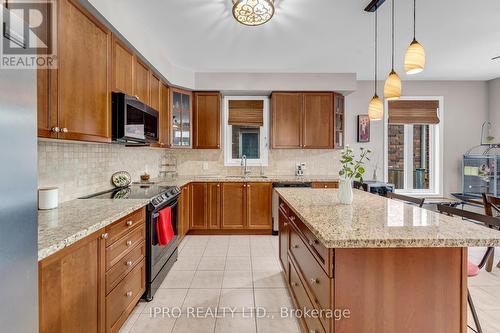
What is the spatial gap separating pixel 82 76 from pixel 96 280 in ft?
4.55

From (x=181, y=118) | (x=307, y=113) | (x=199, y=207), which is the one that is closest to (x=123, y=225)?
(x=199, y=207)

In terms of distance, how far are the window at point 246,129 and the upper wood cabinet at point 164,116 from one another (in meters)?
1.13

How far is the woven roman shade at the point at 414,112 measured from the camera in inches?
185

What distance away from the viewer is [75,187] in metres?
2.19

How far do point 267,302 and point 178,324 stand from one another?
750mm

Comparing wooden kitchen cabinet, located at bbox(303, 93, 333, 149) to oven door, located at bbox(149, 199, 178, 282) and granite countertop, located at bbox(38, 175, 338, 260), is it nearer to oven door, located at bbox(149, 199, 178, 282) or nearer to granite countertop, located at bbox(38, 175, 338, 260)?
oven door, located at bbox(149, 199, 178, 282)

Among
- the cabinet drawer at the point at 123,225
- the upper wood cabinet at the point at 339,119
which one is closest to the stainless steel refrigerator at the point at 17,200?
the cabinet drawer at the point at 123,225

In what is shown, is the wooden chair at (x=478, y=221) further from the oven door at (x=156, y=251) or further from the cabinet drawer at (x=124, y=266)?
the oven door at (x=156, y=251)

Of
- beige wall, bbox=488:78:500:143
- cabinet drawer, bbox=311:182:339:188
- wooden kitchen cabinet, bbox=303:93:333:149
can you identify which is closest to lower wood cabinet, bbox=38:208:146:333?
cabinet drawer, bbox=311:182:339:188

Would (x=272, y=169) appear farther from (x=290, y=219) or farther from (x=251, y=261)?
(x=290, y=219)

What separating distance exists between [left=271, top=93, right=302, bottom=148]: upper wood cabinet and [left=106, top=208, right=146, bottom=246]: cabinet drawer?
105 inches

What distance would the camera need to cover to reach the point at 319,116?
4246mm

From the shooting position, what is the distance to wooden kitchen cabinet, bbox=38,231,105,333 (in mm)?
1083

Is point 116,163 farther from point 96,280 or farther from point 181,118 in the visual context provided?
point 96,280
